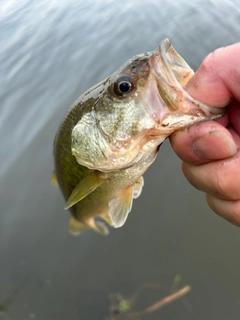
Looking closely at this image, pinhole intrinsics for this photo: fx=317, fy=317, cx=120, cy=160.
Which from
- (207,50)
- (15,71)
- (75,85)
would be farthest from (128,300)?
(15,71)

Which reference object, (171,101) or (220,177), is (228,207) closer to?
(220,177)

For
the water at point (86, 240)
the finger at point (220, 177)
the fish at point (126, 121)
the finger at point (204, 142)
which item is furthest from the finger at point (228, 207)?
the water at point (86, 240)

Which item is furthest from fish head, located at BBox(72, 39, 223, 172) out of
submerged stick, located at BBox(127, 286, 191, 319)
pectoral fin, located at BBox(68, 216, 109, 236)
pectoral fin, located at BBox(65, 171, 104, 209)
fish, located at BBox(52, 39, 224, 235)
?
submerged stick, located at BBox(127, 286, 191, 319)

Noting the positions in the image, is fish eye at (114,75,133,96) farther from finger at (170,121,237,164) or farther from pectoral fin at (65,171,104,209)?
pectoral fin at (65,171,104,209)

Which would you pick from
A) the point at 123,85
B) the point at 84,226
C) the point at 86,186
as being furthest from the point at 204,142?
the point at 84,226

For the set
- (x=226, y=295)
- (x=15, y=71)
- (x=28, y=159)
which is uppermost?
(x=15, y=71)

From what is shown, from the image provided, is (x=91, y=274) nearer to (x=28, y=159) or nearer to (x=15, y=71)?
(x=28, y=159)
